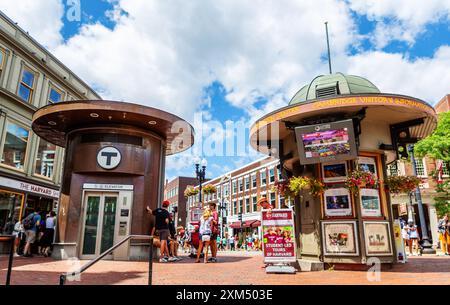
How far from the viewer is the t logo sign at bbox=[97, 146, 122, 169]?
35.7 feet

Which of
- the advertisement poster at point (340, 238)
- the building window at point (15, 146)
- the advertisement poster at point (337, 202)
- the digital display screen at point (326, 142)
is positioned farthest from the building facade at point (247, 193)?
the advertisement poster at point (340, 238)

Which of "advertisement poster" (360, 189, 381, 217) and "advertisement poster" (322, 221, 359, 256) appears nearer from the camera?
"advertisement poster" (322, 221, 359, 256)

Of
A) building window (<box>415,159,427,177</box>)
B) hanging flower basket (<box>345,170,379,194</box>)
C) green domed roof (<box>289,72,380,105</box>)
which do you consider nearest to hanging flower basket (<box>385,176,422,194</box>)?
hanging flower basket (<box>345,170,379,194</box>)

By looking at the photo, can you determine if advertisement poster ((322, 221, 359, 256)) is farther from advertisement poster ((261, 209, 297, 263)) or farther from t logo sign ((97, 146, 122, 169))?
t logo sign ((97, 146, 122, 169))

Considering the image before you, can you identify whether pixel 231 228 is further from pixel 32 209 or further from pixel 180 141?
pixel 180 141

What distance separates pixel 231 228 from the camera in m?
46.7

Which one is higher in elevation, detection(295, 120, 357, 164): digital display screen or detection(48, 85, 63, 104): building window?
detection(48, 85, 63, 104): building window

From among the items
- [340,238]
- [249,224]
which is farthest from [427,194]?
[340,238]

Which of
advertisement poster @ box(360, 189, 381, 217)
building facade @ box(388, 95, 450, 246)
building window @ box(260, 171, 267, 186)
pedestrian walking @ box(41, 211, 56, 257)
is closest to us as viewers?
advertisement poster @ box(360, 189, 381, 217)

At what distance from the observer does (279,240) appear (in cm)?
764

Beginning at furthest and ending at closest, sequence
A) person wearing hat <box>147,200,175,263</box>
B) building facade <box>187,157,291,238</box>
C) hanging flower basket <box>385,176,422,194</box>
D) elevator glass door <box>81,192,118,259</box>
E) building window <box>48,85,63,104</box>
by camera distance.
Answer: building facade <box>187,157,291,238</box>
building window <box>48,85,63,104</box>
elevator glass door <box>81,192,118,259</box>
person wearing hat <box>147,200,175,263</box>
hanging flower basket <box>385,176,422,194</box>

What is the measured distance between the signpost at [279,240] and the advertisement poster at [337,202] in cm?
116

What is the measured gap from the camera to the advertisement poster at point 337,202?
815cm
